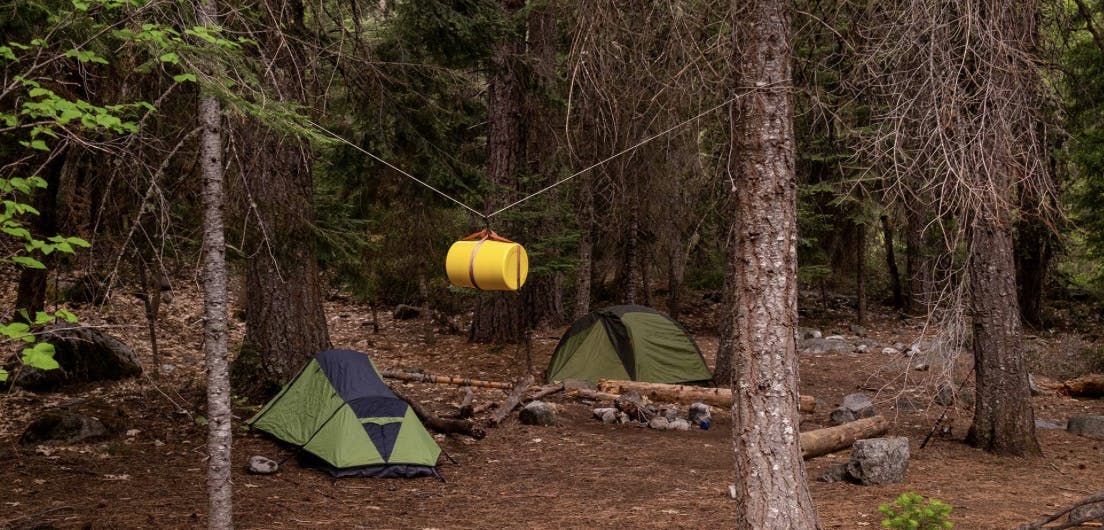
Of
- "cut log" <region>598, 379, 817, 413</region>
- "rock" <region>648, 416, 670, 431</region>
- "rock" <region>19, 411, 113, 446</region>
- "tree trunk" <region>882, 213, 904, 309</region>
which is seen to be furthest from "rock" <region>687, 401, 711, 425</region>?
"tree trunk" <region>882, 213, 904, 309</region>

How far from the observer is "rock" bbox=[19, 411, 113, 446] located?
7.28 meters

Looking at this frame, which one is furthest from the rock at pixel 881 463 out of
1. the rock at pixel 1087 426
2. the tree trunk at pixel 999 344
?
the rock at pixel 1087 426

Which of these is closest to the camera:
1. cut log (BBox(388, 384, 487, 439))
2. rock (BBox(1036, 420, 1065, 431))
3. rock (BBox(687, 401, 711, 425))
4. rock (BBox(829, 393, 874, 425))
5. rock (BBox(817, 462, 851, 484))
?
rock (BBox(817, 462, 851, 484))

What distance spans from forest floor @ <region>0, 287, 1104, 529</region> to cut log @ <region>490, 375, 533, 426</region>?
14cm

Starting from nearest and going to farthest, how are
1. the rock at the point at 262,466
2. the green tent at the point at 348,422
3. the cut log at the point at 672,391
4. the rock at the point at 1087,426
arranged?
1. the rock at the point at 262,466
2. the green tent at the point at 348,422
3. the rock at the point at 1087,426
4. the cut log at the point at 672,391

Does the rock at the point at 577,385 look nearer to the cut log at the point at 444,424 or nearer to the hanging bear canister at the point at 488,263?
the cut log at the point at 444,424

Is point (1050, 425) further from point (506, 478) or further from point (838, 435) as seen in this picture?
point (506, 478)

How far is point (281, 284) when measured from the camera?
8.52 meters

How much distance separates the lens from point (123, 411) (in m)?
8.33

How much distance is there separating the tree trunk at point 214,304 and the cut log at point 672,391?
6.99 meters

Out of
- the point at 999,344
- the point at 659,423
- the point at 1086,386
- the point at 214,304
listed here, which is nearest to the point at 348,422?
the point at 214,304

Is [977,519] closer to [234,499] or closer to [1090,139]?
[234,499]

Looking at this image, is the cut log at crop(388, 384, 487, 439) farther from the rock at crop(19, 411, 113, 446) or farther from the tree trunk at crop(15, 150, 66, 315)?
the tree trunk at crop(15, 150, 66, 315)

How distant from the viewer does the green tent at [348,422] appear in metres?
7.40
